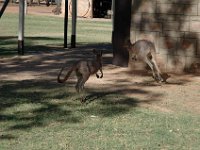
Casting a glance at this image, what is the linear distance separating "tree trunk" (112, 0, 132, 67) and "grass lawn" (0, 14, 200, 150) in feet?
10.5

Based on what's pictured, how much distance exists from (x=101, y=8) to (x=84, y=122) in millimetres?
33005

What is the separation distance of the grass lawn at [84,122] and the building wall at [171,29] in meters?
2.82

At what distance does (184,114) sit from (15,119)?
2.39 metres

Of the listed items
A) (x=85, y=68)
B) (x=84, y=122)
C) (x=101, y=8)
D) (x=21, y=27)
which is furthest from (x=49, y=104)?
(x=101, y=8)

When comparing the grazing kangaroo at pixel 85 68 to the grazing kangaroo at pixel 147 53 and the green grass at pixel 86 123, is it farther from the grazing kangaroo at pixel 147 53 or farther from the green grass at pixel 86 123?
the grazing kangaroo at pixel 147 53

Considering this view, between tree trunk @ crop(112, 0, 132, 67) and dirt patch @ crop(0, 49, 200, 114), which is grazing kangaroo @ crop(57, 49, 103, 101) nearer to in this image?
dirt patch @ crop(0, 49, 200, 114)

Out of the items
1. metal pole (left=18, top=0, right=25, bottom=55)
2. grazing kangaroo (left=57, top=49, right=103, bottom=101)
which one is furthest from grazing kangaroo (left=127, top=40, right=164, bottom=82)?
metal pole (left=18, top=0, right=25, bottom=55)

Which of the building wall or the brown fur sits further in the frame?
the building wall

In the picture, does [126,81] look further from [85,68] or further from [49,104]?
[49,104]

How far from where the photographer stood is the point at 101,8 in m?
39.8

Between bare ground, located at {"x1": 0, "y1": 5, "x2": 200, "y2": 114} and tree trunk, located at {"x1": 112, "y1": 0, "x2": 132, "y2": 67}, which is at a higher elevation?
tree trunk, located at {"x1": 112, "y1": 0, "x2": 132, "y2": 67}

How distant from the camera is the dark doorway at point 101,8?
39.0 m

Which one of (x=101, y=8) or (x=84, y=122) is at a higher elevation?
(x=101, y=8)

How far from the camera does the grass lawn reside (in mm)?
6199
